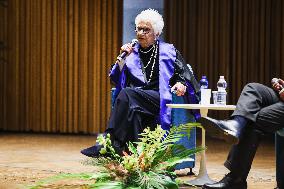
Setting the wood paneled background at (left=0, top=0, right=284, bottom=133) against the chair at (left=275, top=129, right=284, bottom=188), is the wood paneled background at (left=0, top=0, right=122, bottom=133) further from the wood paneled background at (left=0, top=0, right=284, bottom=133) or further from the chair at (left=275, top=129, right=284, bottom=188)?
the chair at (left=275, top=129, right=284, bottom=188)

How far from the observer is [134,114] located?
13.7ft

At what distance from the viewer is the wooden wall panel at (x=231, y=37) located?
336 inches

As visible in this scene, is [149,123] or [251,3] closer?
[149,123]

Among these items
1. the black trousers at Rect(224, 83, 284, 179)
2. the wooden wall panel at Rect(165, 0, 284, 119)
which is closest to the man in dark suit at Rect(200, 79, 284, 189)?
the black trousers at Rect(224, 83, 284, 179)

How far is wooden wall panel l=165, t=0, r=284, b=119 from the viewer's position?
8.55 metres

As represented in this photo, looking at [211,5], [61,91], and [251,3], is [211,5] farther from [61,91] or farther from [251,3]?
[61,91]

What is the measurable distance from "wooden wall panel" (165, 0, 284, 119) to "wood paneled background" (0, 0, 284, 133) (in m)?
0.02

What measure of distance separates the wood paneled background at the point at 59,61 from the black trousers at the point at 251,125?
194 inches

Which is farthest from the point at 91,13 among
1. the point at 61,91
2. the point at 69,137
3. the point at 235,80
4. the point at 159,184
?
the point at 159,184

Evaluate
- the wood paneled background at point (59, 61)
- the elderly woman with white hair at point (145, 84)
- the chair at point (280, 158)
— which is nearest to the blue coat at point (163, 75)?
the elderly woman with white hair at point (145, 84)

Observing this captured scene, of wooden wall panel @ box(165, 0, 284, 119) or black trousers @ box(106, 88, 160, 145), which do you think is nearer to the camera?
black trousers @ box(106, 88, 160, 145)

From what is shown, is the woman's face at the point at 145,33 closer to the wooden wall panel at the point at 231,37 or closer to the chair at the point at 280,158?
the chair at the point at 280,158

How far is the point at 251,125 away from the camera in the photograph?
10.7 ft

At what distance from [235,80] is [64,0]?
284 cm
